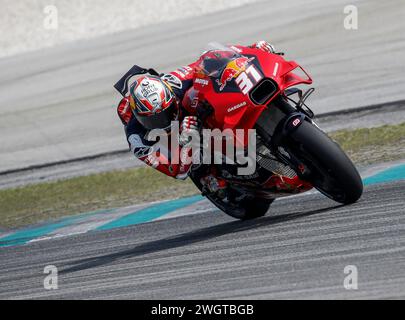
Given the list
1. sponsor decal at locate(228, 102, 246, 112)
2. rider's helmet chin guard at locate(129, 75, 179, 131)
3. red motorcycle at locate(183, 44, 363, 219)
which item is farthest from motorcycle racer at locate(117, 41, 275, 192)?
sponsor decal at locate(228, 102, 246, 112)

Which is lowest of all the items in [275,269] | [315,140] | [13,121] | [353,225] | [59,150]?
[275,269]

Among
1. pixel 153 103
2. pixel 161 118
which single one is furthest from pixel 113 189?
pixel 153 103

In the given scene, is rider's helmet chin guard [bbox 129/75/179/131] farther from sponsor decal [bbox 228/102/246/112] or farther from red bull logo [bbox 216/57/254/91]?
sponsor decal [bbox 228/102/246/112]

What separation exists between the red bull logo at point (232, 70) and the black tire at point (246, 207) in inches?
45.9

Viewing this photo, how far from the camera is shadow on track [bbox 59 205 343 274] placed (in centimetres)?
712

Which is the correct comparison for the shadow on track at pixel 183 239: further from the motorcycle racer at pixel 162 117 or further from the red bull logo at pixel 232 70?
the red bull logo at pixel 232 70

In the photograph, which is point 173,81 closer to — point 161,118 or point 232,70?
point 161,118

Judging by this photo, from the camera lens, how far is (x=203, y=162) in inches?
274

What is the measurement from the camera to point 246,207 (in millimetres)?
7570

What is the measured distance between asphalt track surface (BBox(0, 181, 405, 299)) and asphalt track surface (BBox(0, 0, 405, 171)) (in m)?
4.18

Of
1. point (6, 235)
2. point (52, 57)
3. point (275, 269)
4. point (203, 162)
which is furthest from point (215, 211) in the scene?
point (52, 57)

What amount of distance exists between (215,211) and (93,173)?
11.1ft

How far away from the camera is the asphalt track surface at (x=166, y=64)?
12.5m

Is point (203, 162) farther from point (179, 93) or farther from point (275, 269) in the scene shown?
point (275, 269)
